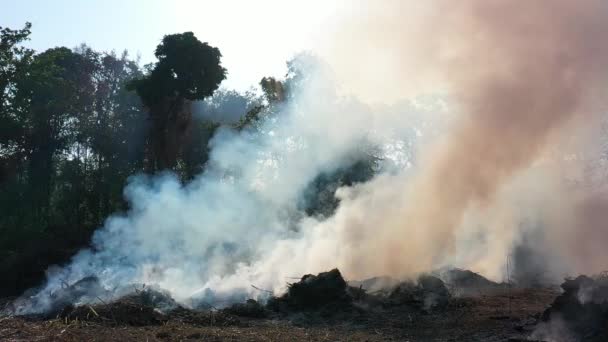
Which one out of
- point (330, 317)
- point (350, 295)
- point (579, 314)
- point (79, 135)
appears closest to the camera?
point (579, 314)

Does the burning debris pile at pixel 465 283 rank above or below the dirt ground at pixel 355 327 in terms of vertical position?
above

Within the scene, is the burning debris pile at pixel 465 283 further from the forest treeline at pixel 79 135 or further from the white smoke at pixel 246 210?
the forest treeline at pixel 79 135

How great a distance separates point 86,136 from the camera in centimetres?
4012

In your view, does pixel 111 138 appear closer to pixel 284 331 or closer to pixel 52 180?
pixel 52 180

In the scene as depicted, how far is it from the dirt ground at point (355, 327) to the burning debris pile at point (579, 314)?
0.63 meters

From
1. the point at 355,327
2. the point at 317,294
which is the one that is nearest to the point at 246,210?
the point at 317,294

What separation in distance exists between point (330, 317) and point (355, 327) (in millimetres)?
1398

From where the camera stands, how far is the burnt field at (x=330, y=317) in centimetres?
1147

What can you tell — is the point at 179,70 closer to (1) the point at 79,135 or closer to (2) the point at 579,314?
(1) the point at 79,135

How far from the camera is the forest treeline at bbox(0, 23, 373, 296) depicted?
1198 inches

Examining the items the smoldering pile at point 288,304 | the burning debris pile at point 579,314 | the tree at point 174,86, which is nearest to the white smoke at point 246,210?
the smoldering pile at point 288,304

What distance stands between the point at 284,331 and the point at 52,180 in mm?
33879

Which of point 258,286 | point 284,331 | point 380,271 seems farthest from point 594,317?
point 258,286

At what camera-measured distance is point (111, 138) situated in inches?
1599
